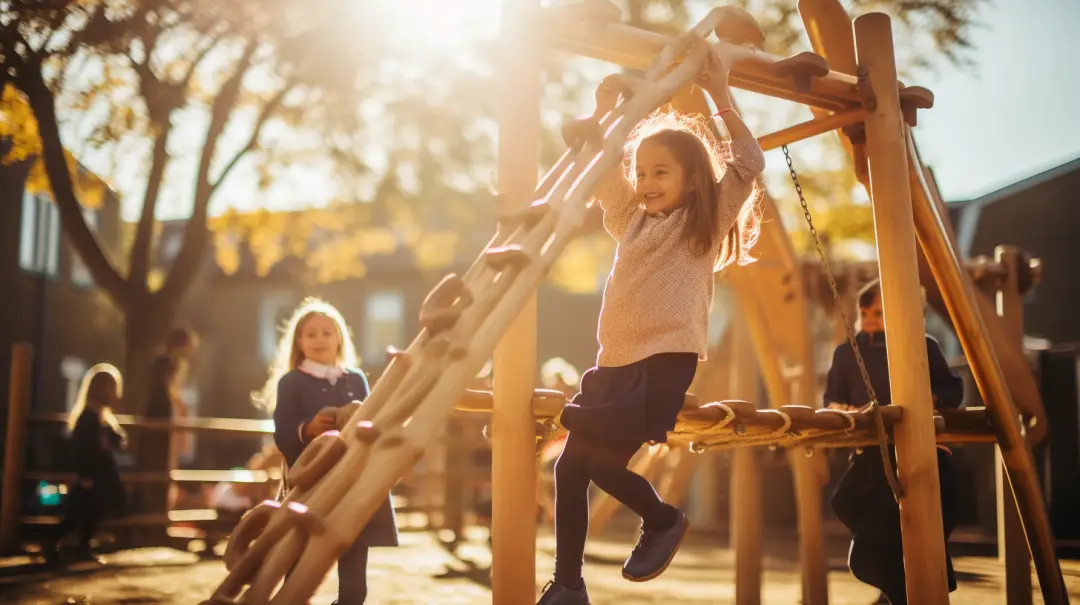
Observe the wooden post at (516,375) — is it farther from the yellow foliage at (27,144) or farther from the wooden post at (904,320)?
the yellow foliage at (27,144)

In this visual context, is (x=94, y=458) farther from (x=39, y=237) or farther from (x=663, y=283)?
(x=39, y=237)

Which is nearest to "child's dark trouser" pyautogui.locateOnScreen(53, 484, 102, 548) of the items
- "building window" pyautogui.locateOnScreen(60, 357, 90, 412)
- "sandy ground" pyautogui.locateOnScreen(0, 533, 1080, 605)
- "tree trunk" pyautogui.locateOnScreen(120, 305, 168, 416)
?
"sandy ground" pyautogui.locateOnScreen(0, 533, 1080, 605)

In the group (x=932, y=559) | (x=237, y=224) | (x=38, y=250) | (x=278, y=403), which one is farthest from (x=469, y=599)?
(x=38, y=250)

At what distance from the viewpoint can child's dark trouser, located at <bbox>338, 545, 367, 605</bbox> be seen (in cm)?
385

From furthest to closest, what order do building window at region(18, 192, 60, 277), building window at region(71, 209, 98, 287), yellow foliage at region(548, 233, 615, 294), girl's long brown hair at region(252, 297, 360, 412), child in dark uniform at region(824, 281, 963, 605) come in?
building window at region(71, 209, 98, 287) → building window at region(18, 192, 60, 277) → yellow foliage at region(548, 233, 615, 294) → girl's long brown hair at region(252, 297, 360, 412) → child in dark uniform at region(824, 281, 963, 605)

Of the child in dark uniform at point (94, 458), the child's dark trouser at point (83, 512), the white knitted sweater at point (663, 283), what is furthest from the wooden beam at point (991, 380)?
the child's dark trouser at point (83, 512)

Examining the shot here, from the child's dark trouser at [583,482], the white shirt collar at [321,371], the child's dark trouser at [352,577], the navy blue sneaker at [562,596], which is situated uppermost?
the white shirt collar at [321,371]

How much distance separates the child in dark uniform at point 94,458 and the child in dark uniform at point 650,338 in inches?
231

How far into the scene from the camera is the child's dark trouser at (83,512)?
762 centimetres

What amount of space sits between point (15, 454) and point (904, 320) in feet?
22.1

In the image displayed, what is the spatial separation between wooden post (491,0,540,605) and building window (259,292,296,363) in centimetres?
2822

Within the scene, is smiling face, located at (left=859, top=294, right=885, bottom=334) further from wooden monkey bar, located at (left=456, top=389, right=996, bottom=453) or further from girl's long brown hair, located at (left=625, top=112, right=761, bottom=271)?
girl's long brown hair, located at (left=625, top=112, right=761, bottom=271)

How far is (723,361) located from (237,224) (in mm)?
6818

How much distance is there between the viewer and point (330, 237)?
1681 cm
